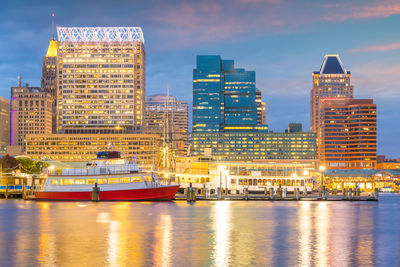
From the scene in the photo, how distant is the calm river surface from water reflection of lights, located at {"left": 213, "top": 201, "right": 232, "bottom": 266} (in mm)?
76

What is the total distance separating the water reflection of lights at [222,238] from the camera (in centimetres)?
4288

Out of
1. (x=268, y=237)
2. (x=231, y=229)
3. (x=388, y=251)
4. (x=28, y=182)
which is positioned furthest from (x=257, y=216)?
(x=28, y=182)

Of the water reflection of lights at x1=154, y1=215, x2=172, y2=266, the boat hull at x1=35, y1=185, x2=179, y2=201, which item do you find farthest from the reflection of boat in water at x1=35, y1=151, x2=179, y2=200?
the water reflection of lights at x1=154, y1=215, x2=172, y2=266

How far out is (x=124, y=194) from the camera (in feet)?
367

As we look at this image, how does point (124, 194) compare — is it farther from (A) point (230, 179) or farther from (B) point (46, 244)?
(B) point (46, 244)

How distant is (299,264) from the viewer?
41.2 meters

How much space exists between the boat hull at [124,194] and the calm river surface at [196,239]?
27.3m

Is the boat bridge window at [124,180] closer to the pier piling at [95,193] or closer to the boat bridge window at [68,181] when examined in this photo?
the pier piling at [95,193]

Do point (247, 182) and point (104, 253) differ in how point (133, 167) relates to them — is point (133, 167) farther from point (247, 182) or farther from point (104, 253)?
point (104, 253)

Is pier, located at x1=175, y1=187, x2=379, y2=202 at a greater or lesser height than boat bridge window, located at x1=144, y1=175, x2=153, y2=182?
lesser

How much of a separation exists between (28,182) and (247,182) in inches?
2854

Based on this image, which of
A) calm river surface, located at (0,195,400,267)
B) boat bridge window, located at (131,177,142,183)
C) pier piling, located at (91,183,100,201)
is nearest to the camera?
calm river surface, located at (0,195,400,267)

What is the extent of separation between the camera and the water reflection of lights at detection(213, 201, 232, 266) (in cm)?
4288

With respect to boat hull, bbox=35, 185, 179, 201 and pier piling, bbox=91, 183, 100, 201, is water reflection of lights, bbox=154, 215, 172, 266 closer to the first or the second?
pier piling, bbox=91, 183, 100, 201
